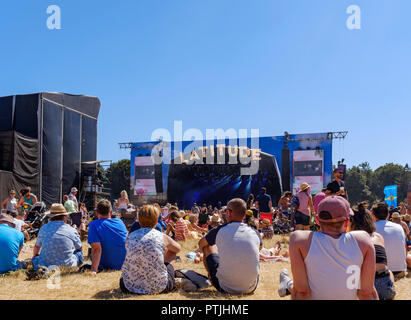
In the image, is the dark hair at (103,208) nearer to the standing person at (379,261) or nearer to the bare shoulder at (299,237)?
the standing person at (379,261)

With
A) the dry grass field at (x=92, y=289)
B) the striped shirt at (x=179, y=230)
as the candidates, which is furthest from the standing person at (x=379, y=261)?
the striped shirt at (x=179, y=230)

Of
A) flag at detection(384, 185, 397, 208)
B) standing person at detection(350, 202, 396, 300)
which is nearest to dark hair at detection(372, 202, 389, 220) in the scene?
standing person at detection(350, 202, 396, 300)

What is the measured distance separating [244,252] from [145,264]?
3.02 ft

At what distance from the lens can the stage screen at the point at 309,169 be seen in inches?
935

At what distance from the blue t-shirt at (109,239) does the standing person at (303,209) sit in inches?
155

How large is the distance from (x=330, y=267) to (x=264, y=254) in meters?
4.31

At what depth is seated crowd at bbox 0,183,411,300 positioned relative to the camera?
216 centimetres

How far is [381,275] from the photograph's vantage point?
3.25 metres

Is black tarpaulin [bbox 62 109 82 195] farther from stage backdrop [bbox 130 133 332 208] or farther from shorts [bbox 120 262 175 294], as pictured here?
shorts [bbox 120 262 175 294]

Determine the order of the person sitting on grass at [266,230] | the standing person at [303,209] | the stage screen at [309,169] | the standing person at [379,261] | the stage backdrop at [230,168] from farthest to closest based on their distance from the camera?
1. the stage backdrop at [230,168]
2. the stage screen at [309,169]
3. the person sitting on grass at [266,230]
4. the standing person at [303,209]
5. the standing person at [379,261]

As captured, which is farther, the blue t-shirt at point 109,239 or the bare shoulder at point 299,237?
the blue t-shirt at point 109,239

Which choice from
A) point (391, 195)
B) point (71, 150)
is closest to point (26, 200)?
point (71, 150)

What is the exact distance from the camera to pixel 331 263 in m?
2.15
